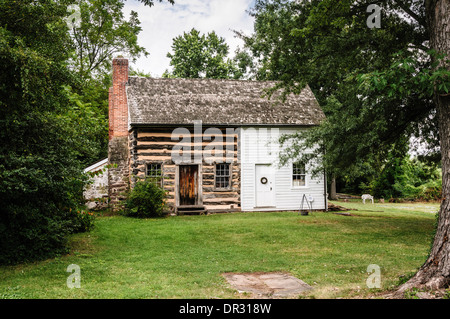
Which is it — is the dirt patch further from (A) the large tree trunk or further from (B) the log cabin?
(B) the log cabin

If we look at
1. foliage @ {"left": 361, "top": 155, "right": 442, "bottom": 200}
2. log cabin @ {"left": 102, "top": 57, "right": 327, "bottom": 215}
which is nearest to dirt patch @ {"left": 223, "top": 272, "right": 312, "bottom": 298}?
log cabin @ {"left": 102, "top": 57, "right": 327, "bottom": 215}

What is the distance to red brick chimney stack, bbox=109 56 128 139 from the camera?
20047 mm

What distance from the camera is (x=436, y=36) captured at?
6.09 meters

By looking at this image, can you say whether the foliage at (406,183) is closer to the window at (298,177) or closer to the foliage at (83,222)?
the window at (298,177)

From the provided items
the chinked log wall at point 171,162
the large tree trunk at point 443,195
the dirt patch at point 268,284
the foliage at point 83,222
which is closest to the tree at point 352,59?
the large tree trunk at point 443,195

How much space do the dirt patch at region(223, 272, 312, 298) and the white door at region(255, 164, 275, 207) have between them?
39.5 ft

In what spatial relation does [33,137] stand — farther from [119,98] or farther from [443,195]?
[119,98]

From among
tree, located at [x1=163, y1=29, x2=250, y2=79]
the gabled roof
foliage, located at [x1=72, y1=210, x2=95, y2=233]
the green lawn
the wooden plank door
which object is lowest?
the green lawn

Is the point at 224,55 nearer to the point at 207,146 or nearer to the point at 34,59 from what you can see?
the point at 207,146

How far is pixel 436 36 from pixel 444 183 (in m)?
2.34

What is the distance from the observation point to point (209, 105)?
1986cm

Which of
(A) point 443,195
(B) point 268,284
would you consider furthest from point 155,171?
(A) point 443,195

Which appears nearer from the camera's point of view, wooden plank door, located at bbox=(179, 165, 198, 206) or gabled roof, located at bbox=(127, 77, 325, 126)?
gabled roof, located at bbox=(127, 77, 325, 126)

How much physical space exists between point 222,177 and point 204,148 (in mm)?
1748
